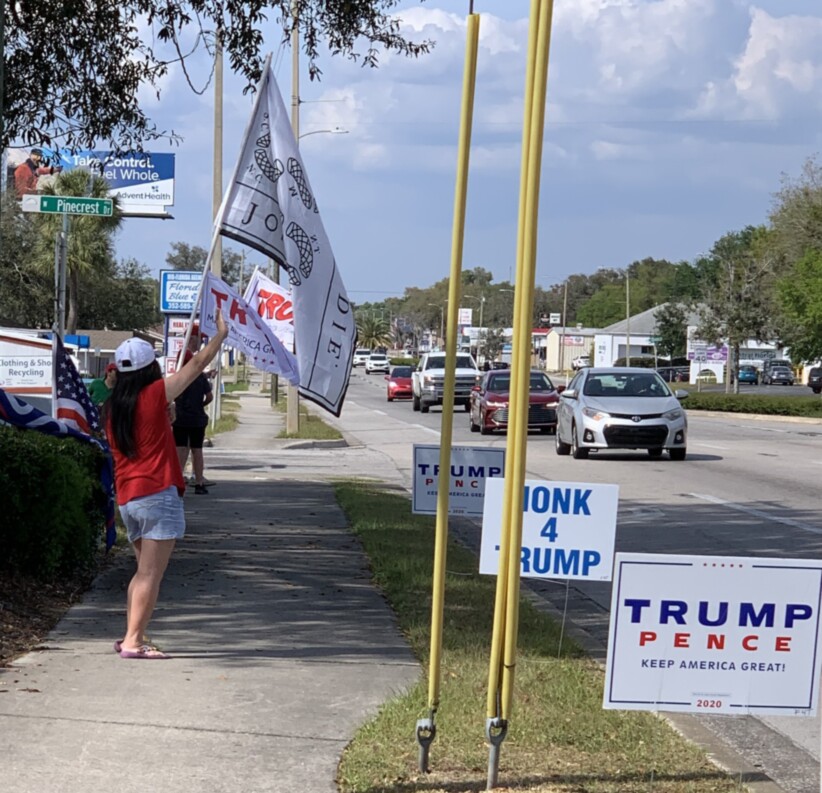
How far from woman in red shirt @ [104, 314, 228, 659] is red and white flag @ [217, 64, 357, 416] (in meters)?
0.46

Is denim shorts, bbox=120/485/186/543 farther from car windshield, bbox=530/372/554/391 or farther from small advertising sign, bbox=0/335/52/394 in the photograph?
car windshield, bbox=530/372/554/391

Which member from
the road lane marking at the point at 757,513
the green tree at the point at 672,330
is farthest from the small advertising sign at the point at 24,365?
the green tree at the point at 672,330

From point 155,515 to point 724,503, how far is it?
1093 centimetres

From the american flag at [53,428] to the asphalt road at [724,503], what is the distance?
342 cm

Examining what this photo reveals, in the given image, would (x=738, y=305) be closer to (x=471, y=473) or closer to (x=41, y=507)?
(x=471, y=473)

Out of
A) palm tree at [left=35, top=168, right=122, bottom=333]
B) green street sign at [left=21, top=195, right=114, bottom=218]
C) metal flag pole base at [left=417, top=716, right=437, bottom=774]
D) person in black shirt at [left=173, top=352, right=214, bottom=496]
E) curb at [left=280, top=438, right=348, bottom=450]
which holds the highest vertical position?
palm tree at [left=35, top=168, right=122, bottom=333]

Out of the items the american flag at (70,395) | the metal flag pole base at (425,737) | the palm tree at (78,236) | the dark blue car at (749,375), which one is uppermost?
the palm tree at (78,236)

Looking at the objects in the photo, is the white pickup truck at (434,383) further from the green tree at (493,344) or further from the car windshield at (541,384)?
the green tree at (493,344)

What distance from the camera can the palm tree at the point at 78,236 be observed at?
37.6 m

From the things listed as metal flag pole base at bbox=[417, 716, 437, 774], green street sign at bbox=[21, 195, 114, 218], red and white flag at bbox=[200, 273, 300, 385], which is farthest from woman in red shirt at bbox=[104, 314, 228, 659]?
green street sign at bbox=[21, 195, 114, 218]

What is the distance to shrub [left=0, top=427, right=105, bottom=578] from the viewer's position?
891cm

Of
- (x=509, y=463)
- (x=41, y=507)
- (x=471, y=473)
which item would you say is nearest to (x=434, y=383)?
(x=471, y=473)

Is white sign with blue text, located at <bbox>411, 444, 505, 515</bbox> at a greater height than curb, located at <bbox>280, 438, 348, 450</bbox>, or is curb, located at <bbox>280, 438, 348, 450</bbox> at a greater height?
white sign with blue text, located at <bbox>411, 444, 505, 515</bbox>

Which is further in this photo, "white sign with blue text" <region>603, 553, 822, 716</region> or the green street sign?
the green street sign
